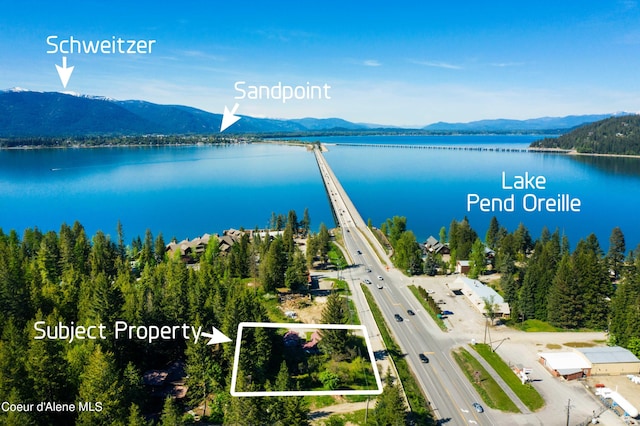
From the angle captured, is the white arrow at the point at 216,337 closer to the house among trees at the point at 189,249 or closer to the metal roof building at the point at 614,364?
the metal roof building at the point at 614,364

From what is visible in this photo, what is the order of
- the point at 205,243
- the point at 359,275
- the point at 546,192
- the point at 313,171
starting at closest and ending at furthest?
the point at 359,275 < the point at 205,243 < the point at 546,192 < the point at 313,171

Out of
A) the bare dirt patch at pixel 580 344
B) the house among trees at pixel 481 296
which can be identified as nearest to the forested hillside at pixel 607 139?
the house among trees at pixel 481 296

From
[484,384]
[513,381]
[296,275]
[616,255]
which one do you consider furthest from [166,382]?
[616,255]

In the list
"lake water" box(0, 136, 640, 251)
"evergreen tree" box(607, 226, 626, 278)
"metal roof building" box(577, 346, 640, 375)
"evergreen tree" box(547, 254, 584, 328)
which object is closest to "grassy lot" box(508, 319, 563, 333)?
"evergreen tree" box(547, 254, 584, 328)

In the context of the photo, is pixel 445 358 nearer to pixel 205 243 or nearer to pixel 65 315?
pixel 65 315

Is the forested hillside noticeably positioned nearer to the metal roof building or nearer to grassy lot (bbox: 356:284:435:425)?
the metal roof building

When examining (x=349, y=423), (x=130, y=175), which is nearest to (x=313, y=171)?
(x=130, y=175)
